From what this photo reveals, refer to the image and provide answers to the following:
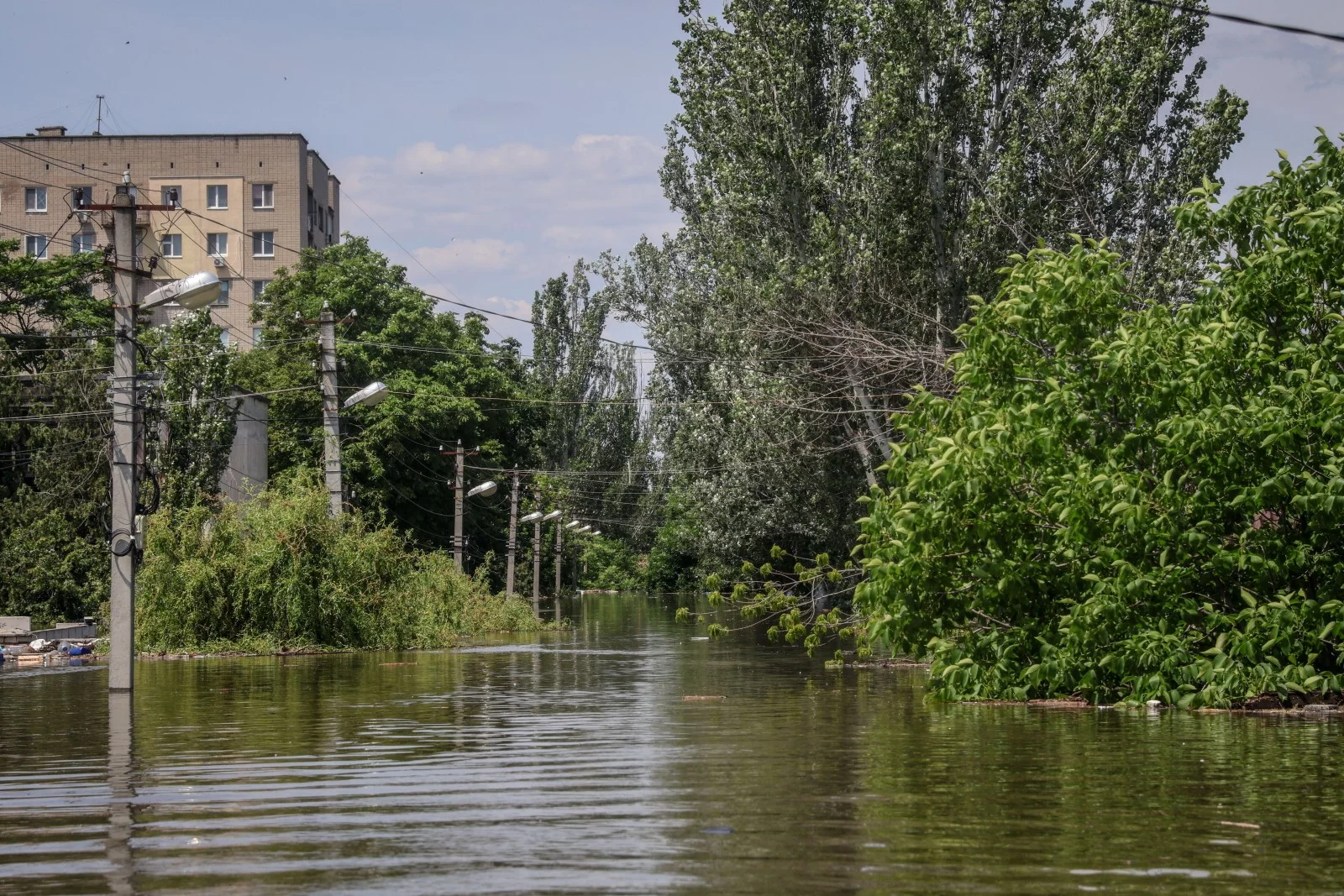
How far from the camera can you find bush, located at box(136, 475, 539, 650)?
107 feet

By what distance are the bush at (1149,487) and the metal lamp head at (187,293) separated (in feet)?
33.8

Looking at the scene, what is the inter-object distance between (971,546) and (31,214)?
80255 mm

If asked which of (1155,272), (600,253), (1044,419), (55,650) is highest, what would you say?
(600,253)

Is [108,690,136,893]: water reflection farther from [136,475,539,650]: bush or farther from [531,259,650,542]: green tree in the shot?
[531,259,650,542]: green tree

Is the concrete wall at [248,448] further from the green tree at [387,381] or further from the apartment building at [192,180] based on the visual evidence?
the apartment building at [192,180]

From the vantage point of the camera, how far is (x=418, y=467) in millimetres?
67312

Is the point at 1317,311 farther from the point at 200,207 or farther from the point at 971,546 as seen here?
the point at 200,207

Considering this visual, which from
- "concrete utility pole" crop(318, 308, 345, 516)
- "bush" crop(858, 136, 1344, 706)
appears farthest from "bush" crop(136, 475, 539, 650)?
"bush" crop(858, 136, 1344, 706)

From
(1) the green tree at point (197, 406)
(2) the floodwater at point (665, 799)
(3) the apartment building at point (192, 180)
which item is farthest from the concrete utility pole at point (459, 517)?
(2) the floodwater at point (665, 799)

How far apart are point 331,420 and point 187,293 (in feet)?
51.9

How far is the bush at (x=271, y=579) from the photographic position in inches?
1280

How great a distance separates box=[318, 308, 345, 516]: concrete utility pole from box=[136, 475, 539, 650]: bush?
85 centimetres

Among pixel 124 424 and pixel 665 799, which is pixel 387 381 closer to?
pixel 124 424

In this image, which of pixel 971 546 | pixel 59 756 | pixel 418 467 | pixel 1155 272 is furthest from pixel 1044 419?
pixel 418 467
